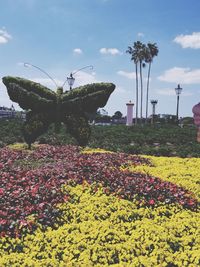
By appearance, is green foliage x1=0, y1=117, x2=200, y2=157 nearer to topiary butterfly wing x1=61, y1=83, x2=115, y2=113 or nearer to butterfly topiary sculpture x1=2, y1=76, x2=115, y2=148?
butterfly topiary sculpture x1=2, y1=76, x2=115, y2=148

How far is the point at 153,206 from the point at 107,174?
183 cm

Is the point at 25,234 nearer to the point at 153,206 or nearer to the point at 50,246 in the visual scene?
the point at 50,246

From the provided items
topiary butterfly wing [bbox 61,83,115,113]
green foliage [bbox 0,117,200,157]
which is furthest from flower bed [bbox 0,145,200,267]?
green foliage [bbox 0,117,200,157]

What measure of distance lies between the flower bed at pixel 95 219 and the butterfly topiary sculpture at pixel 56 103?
594cm

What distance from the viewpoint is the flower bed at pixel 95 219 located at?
16.3ft

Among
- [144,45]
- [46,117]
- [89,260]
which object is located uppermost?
[144,45]

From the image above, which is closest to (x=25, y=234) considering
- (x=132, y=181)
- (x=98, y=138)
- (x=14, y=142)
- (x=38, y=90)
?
(x=132, y=181)

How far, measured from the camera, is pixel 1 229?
5.82 m

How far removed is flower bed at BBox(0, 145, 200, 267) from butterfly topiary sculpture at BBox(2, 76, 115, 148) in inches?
234

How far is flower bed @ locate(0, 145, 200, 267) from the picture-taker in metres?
4.95

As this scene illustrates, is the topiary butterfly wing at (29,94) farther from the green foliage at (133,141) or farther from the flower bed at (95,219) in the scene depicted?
the flower bed at (95,219)

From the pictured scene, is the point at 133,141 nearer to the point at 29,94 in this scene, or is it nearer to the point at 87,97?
the point at 87,97

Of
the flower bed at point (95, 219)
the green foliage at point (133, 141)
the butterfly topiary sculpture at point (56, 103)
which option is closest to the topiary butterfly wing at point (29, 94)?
the butterfly topiary sculpture at point (56, 103)

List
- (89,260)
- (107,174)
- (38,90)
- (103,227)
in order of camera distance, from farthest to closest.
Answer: (38,90)
(107,174)
(103,227)
(89,260)
